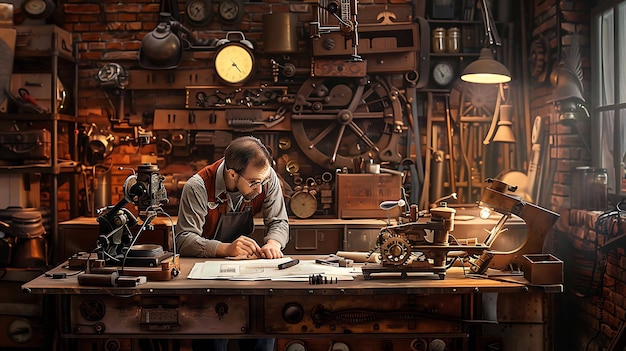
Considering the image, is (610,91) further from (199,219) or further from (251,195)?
(199,219)

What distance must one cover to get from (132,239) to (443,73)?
3447mm

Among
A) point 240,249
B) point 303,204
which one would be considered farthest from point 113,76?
point 240,249

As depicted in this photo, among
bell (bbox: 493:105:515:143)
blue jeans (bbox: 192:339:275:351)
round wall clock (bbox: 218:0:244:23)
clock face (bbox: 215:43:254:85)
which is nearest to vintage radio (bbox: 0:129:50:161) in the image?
clock face (bbox: 215:43:254:85)

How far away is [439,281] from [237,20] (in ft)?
11.4

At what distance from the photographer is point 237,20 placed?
580cm

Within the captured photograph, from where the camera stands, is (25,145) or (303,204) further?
(303,204)

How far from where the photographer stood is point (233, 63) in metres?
5.68

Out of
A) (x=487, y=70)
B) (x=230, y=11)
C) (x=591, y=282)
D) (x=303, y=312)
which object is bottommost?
(x=591, y=282)

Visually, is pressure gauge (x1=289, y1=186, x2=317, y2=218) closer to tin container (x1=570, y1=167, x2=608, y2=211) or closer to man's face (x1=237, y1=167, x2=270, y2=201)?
man's face (x1=237, y1=167, x2=270, y2=201)

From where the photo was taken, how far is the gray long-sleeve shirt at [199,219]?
3727mm

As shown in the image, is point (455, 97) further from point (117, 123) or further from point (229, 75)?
point (117, 123)

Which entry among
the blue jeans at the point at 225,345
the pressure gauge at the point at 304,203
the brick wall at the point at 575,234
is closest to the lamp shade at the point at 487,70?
the brick wall at the point at 575,234

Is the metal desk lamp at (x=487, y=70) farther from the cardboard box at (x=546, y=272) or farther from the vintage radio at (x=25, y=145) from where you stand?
Answer: the vintage radio at (x=25, y=145)

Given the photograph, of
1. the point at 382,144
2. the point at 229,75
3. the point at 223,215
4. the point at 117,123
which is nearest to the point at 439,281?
the point at 223,215
